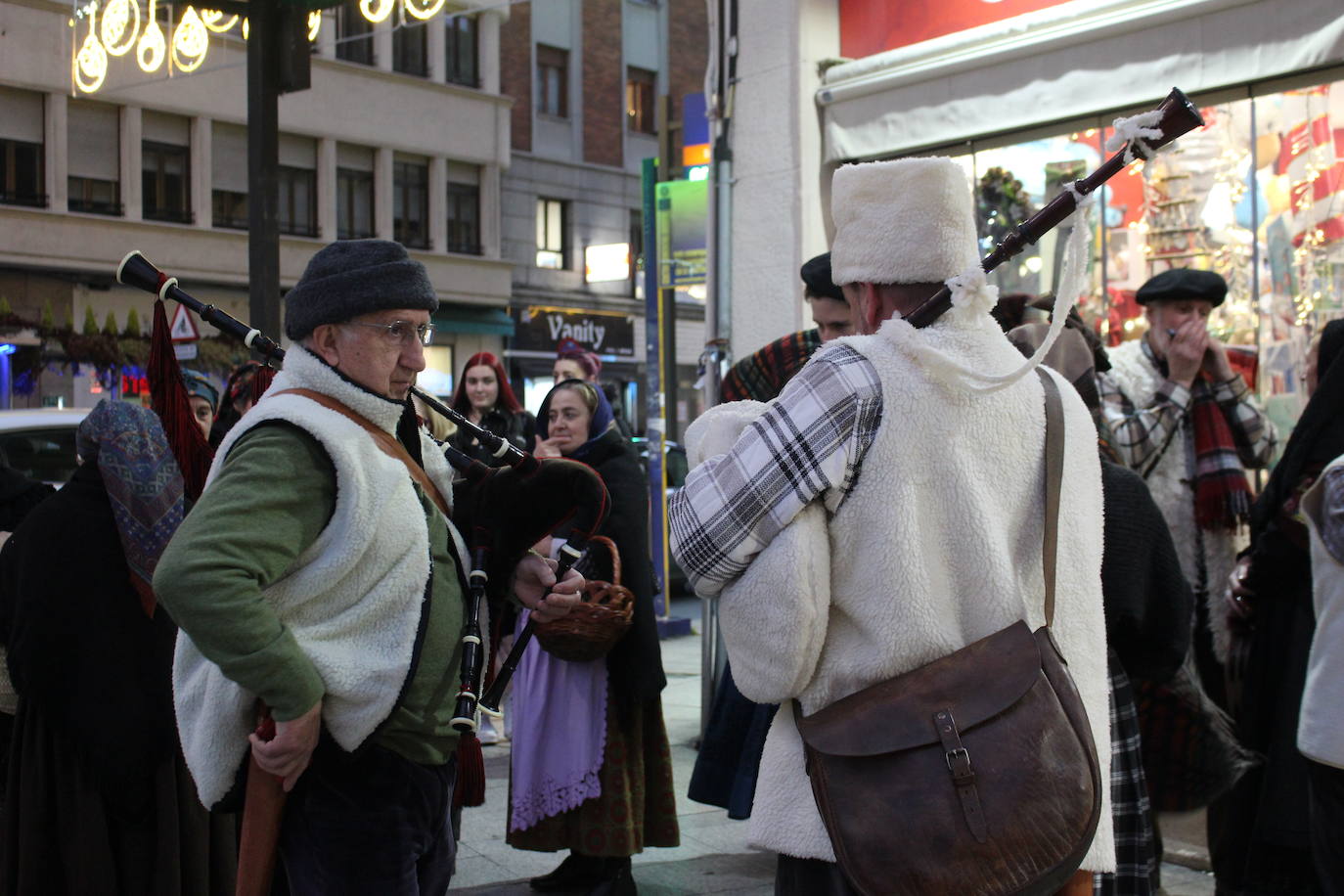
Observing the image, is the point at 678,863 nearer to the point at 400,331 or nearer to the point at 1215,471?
the point at 1215,471

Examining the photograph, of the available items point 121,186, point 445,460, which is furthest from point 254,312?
point 121,186

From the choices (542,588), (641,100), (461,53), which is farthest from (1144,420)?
(641,100)

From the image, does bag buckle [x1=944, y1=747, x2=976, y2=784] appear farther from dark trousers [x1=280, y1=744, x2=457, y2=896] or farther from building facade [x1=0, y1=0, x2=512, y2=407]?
building facade [x1=0, y1=0, x2=512, y2=407]

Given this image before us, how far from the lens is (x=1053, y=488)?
2.29 m

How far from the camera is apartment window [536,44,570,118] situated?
32.2 meters

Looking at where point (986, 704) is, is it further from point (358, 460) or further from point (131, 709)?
point (131, 709)

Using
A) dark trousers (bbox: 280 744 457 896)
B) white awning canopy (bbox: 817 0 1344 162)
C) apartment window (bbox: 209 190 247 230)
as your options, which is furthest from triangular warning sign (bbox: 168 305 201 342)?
apartment window (bbox: 209 190 247 230)

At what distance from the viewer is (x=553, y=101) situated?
32.5 m

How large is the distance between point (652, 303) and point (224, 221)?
17.3 meters

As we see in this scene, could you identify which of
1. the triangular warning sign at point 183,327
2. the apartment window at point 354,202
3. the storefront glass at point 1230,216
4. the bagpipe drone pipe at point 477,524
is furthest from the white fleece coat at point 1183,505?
the apartment window at point 354,202

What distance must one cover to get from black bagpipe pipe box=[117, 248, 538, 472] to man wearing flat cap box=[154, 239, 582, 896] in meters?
0.27

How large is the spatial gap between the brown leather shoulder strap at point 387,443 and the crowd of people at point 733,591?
0.01m

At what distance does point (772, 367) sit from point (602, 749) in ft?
5.22

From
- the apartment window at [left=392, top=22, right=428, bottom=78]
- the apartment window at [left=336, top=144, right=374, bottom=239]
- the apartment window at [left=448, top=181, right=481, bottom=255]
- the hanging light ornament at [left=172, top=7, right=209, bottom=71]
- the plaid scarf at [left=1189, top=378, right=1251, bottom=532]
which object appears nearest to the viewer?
the plaid scarf at [left=1189, top=378, right=1251, bottom=532]
